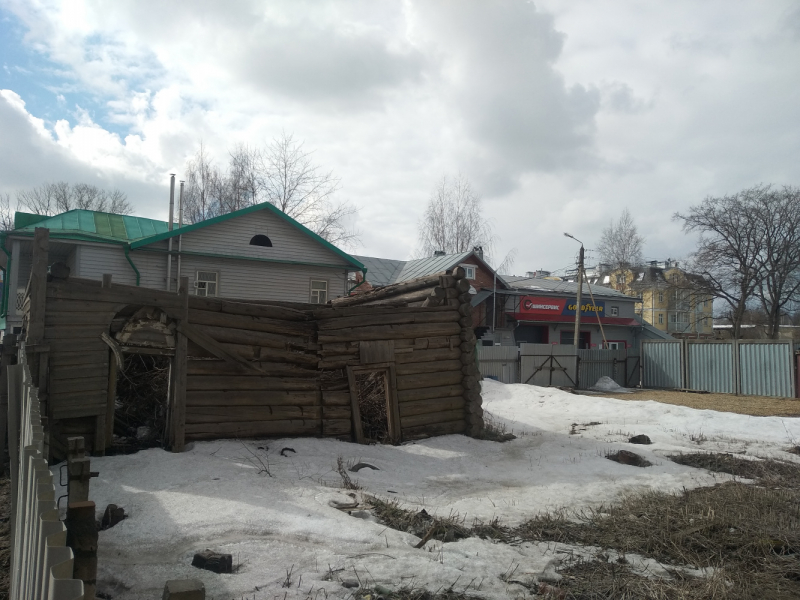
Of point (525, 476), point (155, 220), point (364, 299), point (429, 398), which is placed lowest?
point (525, 476)

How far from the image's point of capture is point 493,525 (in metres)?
5.68

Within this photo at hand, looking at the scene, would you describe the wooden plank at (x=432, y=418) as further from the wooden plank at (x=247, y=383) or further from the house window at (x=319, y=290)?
the house window at (x=319, y=290)

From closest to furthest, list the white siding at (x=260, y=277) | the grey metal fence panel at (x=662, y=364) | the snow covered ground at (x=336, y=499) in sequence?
the snow covered ground at (x=336, y=499), the white siding at (x=260, y=277), the grey metal fence panel at (x=662, y=364)

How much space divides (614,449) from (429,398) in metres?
3.34

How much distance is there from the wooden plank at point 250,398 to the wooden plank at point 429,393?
3.52 ft

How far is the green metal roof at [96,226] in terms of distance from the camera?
62.5 ft

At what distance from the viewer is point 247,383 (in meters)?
8.87

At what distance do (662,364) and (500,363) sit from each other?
823 centimetres

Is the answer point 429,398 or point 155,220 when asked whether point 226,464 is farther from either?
point 155,220

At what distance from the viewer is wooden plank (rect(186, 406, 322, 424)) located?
837 centimetres

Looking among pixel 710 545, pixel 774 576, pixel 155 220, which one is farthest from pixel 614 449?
pixel 155 220

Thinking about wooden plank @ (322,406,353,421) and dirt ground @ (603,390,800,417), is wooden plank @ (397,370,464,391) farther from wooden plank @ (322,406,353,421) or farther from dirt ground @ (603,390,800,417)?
dirt ground @ (603,390,800,417)

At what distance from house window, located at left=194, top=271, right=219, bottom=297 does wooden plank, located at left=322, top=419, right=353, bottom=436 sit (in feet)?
41.8

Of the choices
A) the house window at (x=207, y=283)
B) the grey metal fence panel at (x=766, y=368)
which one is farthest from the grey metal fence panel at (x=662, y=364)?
the house window at (x=207, y=283)
